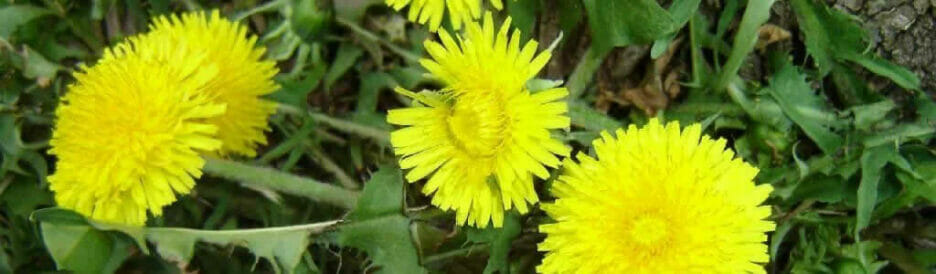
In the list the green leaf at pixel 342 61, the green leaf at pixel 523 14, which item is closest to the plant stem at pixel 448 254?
the green leaf at pixel 523 14

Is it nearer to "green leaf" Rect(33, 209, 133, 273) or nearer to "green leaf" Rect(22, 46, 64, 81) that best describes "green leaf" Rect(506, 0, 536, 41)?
"green leaf" Rect(33, 209, 133, 273)

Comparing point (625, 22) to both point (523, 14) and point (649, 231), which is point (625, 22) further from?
point (649, 231)

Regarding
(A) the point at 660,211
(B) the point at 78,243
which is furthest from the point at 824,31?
(B) the point at 78,243

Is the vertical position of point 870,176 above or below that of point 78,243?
above

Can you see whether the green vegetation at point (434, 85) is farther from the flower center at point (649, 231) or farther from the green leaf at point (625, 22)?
the flower center at point (649, 231)

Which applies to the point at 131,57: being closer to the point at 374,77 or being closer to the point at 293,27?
the point at 293,27

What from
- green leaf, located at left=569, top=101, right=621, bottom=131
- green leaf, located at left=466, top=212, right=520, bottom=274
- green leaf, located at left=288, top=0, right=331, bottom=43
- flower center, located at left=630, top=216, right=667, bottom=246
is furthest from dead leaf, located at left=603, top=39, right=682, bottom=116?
green leaf, located at left=288, top=0, right=331, bottom=43
